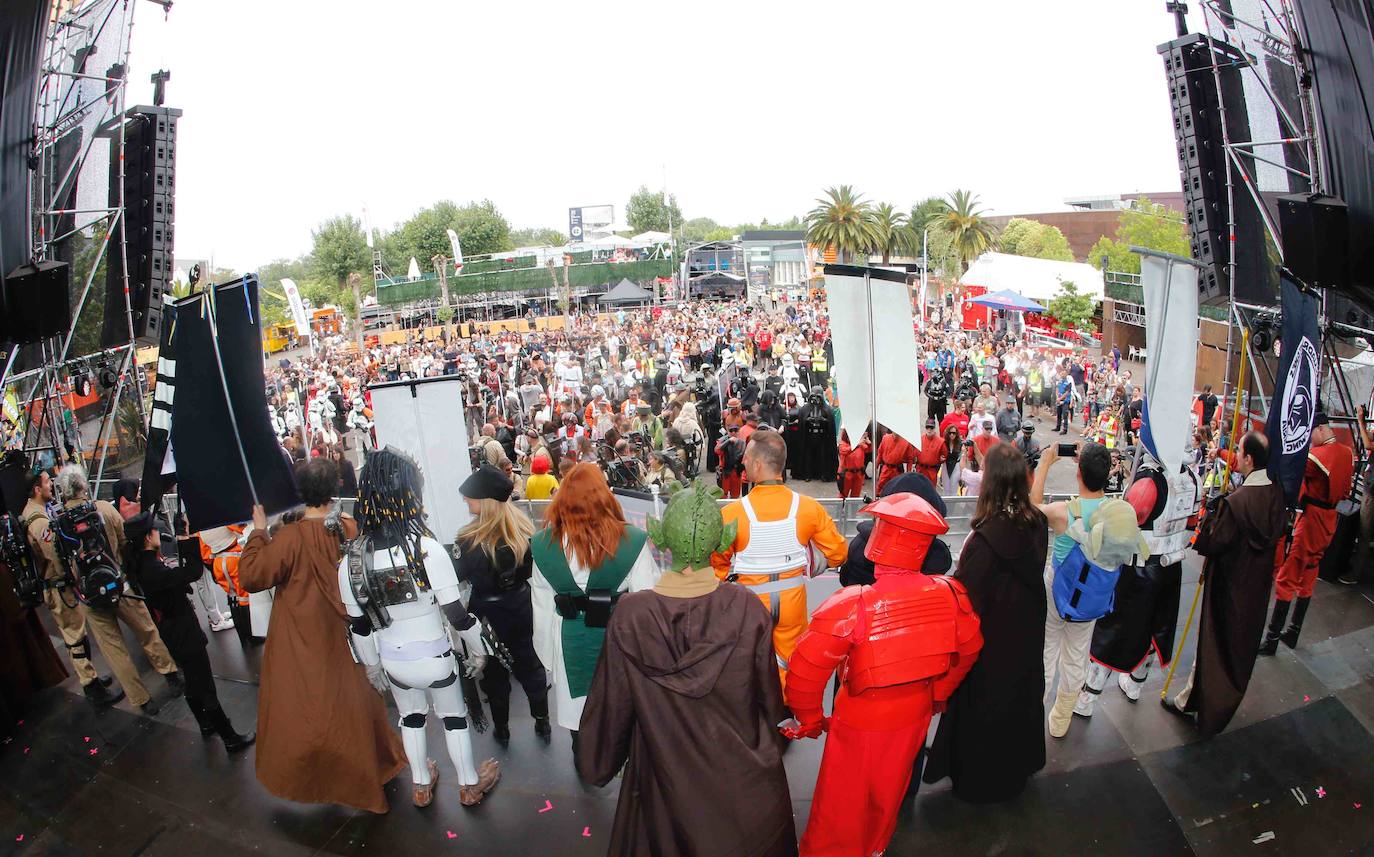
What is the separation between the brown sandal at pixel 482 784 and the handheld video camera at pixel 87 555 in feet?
7.84

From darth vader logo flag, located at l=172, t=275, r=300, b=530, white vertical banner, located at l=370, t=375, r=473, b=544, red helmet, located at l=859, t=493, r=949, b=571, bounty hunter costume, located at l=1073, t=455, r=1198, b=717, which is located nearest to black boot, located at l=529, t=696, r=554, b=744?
white vertical banner, located at l=370, t=375, r=473, b=544

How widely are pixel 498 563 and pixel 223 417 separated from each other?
1813 millimetres

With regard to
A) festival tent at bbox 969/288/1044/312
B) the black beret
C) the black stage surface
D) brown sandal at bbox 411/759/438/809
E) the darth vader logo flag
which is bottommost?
the black stage surface

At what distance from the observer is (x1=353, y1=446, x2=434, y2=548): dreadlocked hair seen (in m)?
3.16

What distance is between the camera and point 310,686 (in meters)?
3.51

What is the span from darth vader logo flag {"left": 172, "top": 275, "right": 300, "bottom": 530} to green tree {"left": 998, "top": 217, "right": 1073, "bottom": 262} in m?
44.1

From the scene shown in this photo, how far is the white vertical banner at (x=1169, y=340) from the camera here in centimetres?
390

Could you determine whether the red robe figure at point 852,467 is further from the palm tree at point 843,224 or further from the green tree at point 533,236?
the green tree at point 533,236

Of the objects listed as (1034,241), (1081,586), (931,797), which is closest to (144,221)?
(931,797)

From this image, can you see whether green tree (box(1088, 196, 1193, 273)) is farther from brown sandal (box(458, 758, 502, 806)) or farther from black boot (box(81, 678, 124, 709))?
black boot (box(81, 678, 124, 709))

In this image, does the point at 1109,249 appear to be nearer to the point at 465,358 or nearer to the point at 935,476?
the point at 465,358

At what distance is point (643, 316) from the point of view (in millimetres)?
35000

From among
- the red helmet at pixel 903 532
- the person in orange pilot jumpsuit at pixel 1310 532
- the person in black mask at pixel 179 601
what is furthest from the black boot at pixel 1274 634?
the person in black mask at pixel 179 601

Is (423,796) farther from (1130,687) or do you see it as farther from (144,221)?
(144,221)
